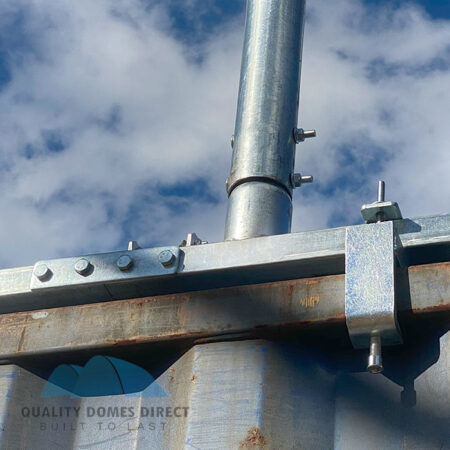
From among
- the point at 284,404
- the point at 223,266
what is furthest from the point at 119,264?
the point at 284,404

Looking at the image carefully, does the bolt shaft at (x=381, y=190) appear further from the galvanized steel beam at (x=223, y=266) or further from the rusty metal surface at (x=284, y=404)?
the rusty metal surface at (x=284, y=404)

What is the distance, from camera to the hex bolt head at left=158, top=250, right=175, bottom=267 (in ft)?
14.9

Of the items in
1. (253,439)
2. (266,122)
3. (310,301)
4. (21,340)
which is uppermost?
(266,122)

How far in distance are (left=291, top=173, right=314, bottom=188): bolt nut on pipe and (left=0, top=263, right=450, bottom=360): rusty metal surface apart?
1.03m

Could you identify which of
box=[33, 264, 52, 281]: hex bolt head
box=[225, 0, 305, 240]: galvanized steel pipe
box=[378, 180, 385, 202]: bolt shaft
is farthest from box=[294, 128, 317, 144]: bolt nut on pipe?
box=[33, 264, 52, 281]: hex bolt head

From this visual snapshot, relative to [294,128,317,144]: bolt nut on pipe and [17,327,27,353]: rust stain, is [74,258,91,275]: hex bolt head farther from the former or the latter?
[294,128,317,144]: bolt nut on pipe

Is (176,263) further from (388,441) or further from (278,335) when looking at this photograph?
(388,441)

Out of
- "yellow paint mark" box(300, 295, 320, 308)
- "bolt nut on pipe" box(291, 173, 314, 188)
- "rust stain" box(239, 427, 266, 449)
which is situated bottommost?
"rust stain" box(239, 427, 266, 449)

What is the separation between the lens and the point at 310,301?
4242 mm

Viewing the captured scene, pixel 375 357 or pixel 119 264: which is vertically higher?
pixel 119 264

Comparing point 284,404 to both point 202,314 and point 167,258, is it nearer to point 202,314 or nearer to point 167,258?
point 202,314

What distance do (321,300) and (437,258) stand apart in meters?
0.61

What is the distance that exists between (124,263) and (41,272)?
1.58 feet

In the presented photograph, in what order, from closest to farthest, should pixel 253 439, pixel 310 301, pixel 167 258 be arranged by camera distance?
pixel 253 439, pixel 310 301, pixel 167 258
